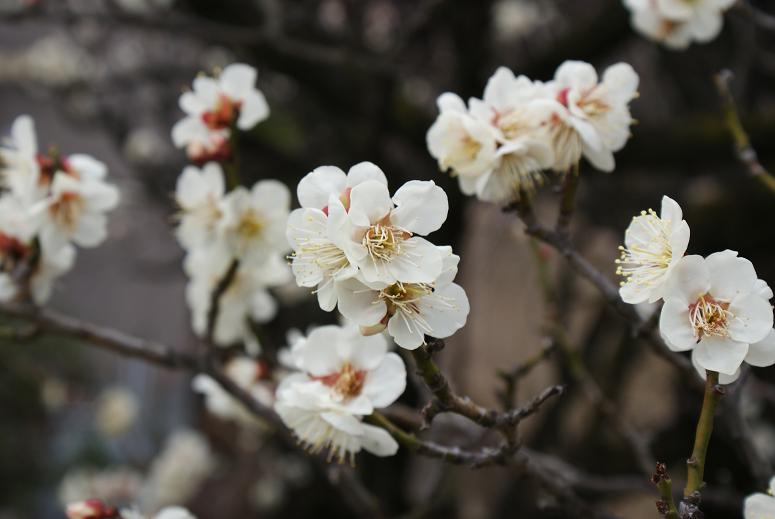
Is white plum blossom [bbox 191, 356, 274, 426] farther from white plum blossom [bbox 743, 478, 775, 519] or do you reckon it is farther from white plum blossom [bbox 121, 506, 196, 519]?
white plum blossom [bbox 743, 478, 775, 519]

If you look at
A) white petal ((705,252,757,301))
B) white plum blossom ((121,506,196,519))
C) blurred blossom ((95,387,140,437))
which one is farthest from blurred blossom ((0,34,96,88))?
white petal ((705,252,757,301))

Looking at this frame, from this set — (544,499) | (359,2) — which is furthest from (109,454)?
(544,499)

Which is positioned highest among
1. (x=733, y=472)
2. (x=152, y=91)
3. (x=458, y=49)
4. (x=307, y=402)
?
(x=458, y=49)

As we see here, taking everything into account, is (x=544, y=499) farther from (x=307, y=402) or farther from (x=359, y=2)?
(x=359, y=2)

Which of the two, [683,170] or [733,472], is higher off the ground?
[683,170]

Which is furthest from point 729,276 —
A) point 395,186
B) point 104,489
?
point 104,489

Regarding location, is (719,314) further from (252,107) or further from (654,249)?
(252,107)
